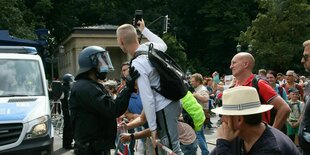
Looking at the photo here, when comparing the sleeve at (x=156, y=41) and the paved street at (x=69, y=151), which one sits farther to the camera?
the paved street at (x=69, y=151)

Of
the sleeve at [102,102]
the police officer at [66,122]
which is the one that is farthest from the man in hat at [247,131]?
the police officer at [66,122]

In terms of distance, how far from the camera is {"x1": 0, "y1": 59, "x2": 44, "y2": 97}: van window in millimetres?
8250

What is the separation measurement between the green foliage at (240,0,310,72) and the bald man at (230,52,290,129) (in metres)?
39.5

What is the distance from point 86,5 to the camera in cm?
5856

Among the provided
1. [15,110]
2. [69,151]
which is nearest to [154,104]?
[15,110]

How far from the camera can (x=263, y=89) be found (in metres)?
4.97

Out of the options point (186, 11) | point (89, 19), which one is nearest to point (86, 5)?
point (89, 19)

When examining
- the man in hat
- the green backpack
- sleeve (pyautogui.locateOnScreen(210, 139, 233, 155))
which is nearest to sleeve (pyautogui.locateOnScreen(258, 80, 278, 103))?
the green backpack

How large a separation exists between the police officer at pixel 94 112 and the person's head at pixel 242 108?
1553mm

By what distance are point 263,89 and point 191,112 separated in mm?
1869

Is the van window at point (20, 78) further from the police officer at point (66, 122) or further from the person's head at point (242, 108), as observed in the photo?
the person's head at point (242, 108)

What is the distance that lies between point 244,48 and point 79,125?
162 feet

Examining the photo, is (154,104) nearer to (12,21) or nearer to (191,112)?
(191,112)

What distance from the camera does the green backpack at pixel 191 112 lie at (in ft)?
21.8
